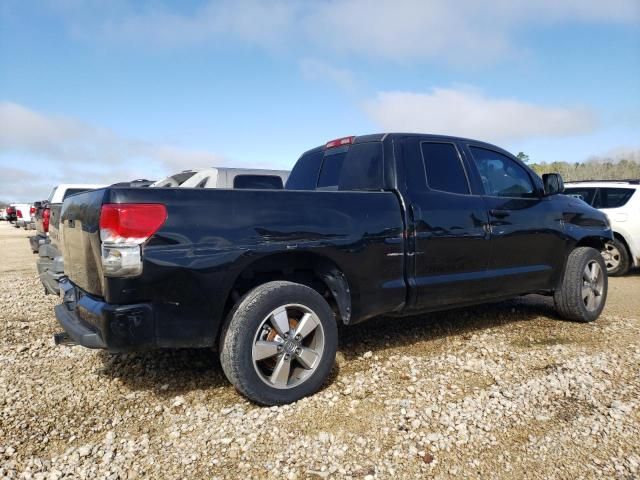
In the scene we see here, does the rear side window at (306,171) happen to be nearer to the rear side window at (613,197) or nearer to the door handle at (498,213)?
the door handle at (498,213)

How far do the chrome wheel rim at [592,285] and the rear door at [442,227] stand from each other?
1617mm

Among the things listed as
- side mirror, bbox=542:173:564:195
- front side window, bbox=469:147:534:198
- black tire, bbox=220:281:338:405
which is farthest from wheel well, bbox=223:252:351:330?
side mirror, bbox=542:173:564:195

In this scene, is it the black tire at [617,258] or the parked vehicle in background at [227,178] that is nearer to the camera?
the parked vehicle in background at [227,178]

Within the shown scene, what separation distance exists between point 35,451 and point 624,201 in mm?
9079

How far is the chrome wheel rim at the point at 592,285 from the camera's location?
5184mm

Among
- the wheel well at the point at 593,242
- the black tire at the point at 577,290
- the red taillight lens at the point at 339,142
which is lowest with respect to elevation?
the black tire at the point at 577,290

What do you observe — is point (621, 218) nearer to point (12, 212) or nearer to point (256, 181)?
point (256, 181)

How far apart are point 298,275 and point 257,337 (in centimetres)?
65

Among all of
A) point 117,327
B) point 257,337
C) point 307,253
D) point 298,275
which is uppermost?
point 307,253

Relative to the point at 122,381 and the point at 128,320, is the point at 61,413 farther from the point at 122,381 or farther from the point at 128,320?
the point at 128,320

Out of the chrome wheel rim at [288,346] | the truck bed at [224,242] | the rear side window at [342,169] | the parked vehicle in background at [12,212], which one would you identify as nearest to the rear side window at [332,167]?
the rear side window at [342,169]

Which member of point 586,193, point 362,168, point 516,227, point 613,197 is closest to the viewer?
point 362,168

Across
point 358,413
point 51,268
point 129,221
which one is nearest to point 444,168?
point 358,413

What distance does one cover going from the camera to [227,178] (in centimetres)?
743
